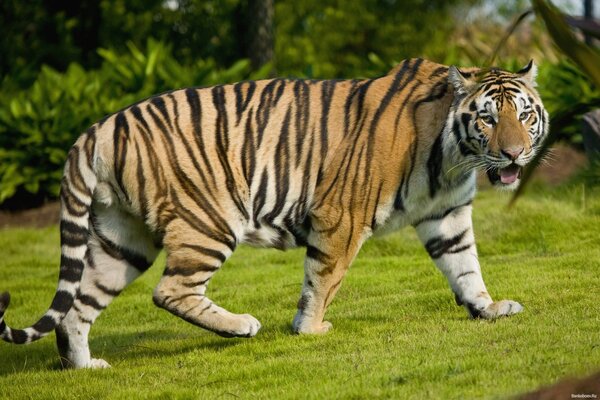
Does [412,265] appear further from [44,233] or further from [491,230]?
[44,233]

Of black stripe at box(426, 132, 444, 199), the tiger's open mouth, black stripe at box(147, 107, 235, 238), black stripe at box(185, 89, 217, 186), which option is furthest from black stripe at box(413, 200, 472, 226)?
black stripe at box(185, 89, 217, 186)

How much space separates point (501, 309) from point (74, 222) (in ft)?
9.00

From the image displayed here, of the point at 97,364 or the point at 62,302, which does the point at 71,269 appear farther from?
the point at 97,364

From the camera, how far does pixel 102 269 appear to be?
7113 millimetres

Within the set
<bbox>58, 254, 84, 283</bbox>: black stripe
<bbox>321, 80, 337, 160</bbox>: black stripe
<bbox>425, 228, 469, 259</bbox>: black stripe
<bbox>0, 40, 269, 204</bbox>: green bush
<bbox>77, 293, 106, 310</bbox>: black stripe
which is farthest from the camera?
<bbox>0, 40, 269, 204</bbox>: green bush

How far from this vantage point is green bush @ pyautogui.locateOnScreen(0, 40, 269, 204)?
576 inches

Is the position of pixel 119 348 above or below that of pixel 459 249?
below

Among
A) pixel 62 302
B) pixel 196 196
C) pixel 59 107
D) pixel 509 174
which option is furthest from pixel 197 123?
pixel 59 107

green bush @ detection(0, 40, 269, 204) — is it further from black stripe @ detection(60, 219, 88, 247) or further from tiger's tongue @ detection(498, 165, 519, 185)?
tiger's tongue @ detection(498, 165, 519, 185)

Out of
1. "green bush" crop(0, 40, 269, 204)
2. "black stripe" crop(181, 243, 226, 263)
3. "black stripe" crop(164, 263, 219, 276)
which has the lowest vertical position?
"green bush" crop(0, 40, 269, 204)

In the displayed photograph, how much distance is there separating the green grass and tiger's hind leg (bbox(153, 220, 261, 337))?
0.65 feet

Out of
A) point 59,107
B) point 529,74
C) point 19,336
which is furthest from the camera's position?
point 59,107

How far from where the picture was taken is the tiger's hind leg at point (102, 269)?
7.00 metres

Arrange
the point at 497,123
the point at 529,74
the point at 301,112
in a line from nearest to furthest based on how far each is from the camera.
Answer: the point at 497,123, the point at 529,74, the point at 301,112
